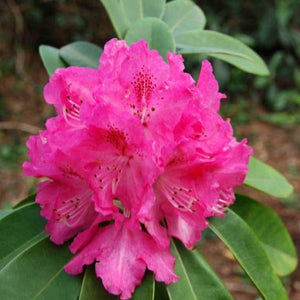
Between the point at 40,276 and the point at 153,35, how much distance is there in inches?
23.3

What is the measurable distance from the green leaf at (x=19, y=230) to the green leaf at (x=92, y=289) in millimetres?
156

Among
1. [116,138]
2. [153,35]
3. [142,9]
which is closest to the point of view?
[116,138]

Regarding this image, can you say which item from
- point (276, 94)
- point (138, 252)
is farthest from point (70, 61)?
point (276, 94)

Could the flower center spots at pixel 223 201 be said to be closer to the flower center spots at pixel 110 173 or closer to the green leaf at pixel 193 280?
the green leaf at pixel 193 280

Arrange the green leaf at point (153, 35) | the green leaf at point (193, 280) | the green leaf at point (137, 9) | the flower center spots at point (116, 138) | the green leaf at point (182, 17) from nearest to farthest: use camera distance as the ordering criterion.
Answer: the flower center spots at point (116, 138)
the green leaf at point (193, 280)
the green leaf at point (153, 35)
the green leaf at point (137, 9)
the green leaf at point (182, 17)

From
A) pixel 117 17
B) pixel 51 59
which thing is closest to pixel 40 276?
pixel 51 59

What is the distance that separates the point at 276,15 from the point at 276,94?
31.2 inches

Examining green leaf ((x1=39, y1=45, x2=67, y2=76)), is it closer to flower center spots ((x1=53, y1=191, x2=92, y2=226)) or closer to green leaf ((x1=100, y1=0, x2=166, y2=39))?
green leaf ((x1=100, y1=0, x2=166, y2=39))

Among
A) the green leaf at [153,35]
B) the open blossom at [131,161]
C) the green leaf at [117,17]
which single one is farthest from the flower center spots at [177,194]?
the green leaf at [117,17]

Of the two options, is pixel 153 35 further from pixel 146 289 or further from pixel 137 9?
pixel 146 289

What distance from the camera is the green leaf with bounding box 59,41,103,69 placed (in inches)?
45.3

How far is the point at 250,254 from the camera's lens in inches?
37.3

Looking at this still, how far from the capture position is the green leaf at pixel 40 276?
82cm

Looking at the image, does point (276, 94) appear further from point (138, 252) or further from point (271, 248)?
point (138, 252)
